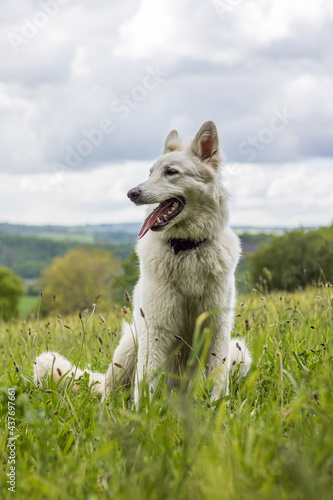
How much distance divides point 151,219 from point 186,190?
44 centimetres

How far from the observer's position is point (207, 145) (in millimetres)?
4766

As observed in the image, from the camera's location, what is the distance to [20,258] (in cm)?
12719

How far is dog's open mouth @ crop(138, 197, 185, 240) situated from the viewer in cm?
445

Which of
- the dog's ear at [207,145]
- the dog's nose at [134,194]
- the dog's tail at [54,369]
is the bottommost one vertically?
the dog's tail at [54,369]

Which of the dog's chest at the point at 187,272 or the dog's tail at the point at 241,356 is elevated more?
the dog's chest at the point at 187,272

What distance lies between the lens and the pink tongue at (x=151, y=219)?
4.45 meters

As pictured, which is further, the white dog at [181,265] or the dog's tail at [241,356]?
the dog's tail at [241,356]

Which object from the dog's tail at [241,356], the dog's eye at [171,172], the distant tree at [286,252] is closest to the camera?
the dog's eye at [171,172]

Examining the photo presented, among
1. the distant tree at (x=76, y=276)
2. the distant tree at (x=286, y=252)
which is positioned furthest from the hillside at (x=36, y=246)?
the distant tree at (x=286, y=252)

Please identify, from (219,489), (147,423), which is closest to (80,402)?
(147,423)

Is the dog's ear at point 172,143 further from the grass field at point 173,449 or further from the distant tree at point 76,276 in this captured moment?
the distant tree at point 76,276

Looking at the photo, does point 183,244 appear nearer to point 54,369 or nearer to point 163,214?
point 163,214

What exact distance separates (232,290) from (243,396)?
107 cm

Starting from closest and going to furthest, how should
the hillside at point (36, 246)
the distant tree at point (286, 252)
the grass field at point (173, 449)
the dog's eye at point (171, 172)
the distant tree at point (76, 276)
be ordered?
the grass field at point (173, 449) → the dog's eye at point (171, 172) → the distant tree at point (286, 252) → the distant tree at point (76, 276) → the hillside at point (36, 246)
